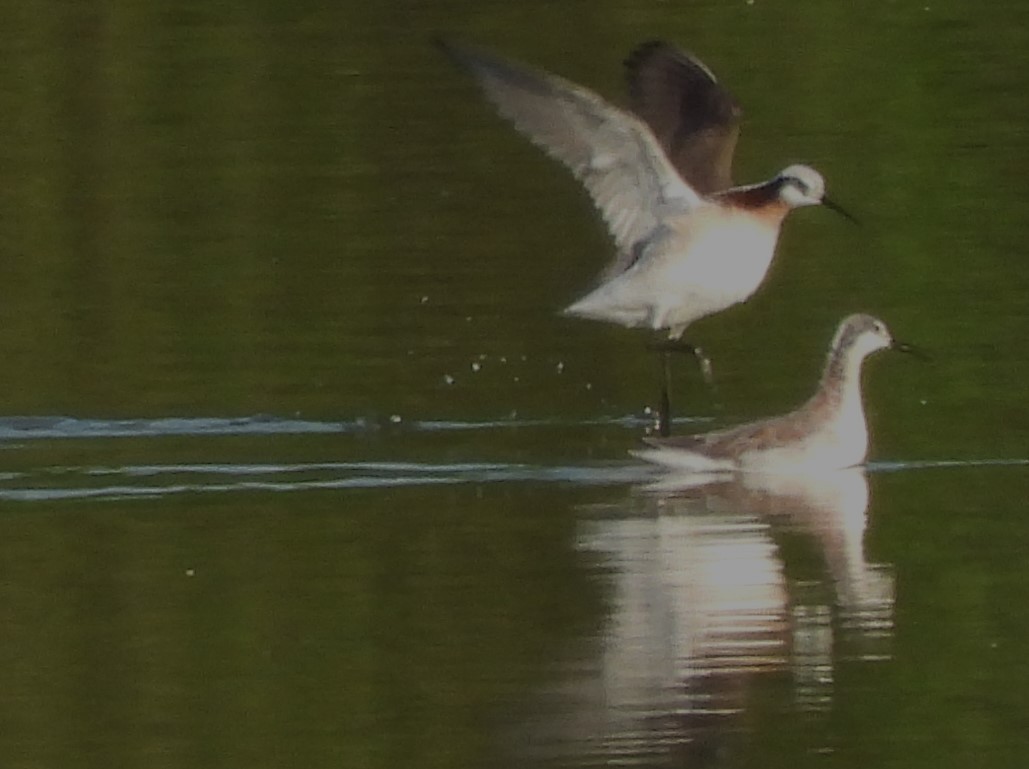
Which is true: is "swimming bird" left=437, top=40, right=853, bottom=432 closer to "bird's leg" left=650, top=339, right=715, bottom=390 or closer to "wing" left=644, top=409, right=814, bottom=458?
"bird's leg" left=650, top=339, right=715, bottom=390

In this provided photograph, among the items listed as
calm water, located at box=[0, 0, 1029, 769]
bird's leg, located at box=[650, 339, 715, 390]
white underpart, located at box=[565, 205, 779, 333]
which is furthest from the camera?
bird's leg, located at box=[650, 339, 715, 390]

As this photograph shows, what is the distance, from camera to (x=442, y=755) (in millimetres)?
8703

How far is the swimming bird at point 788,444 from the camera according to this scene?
13148 mm

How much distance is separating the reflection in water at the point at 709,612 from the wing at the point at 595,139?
1.48 metres

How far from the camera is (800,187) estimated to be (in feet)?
48.0

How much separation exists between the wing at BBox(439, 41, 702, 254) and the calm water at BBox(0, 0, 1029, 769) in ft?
3.05

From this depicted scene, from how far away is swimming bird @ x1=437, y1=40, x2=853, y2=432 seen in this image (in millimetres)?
13539

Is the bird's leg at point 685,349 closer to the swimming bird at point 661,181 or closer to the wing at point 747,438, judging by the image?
the swimming bird at point 661,181

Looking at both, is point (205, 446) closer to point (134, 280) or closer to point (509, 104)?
point (509, 104)

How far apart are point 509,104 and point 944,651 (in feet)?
14.6

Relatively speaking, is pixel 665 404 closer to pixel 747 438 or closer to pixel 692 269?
pixel 692 269

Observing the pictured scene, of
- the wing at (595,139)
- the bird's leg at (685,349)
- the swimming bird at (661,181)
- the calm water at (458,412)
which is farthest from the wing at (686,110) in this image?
the calm water at (458,412)

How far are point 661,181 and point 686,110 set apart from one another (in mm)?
866

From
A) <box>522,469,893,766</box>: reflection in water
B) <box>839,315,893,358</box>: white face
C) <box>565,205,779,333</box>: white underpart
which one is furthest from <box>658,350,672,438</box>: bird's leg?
Answer: <box>522,469,893,766</box>: reflection in water
